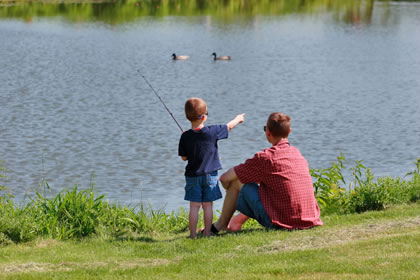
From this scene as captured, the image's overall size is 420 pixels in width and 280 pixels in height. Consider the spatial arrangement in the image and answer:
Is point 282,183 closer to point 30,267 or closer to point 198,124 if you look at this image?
point 198,124

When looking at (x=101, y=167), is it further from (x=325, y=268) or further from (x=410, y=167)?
(x=325, y=268)

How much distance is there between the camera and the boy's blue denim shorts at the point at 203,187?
6.21 m

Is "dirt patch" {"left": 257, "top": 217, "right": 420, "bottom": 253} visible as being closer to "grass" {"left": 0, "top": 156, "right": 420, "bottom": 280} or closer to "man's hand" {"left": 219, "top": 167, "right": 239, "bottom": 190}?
"grass" {"left": 0, "top": 156, "right": 420, "bottom": 280}

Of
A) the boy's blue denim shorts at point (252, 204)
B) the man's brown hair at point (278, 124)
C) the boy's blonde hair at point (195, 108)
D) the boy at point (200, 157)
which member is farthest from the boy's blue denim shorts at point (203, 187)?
the man's brown hair at point (278, 124)

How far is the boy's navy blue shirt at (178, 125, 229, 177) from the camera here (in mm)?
6090

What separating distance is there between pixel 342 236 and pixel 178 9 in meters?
39.2

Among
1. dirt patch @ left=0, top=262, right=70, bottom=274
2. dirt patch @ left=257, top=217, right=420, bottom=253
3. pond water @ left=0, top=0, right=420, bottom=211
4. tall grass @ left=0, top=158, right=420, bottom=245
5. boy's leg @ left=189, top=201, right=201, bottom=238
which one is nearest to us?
dirt patch @ left=0, top=262, right=70, bottom=274

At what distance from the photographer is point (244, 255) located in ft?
17.7

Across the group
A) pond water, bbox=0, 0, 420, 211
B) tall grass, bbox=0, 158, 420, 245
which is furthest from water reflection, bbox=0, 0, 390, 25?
tall grass, bbox=0, 158, 420, 245

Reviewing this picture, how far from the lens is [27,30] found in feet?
109

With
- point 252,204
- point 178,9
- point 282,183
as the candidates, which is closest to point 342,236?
point 282,183

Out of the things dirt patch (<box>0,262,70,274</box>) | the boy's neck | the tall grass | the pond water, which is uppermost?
the boy's neck

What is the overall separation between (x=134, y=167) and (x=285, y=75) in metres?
11.1

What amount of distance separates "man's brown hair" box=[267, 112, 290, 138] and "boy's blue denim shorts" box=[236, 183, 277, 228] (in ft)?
1.52
